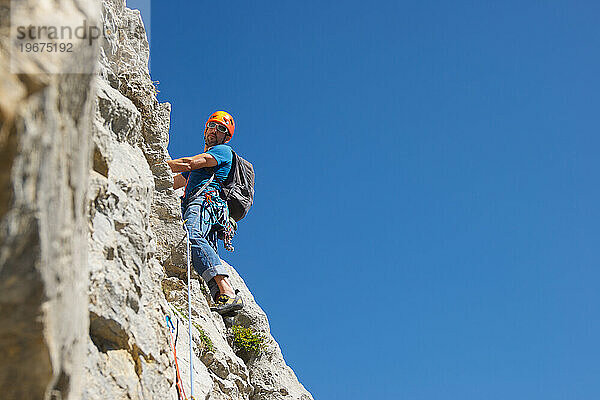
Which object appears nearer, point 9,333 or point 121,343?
point 9,333

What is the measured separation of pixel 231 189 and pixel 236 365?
2.71 meters

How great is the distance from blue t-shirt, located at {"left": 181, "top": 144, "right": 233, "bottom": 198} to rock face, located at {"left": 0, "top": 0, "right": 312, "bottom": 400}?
3.18ft

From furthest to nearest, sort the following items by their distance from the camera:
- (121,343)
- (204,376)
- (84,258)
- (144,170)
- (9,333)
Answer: (204,376) → (144,170) → (121,343) → (84,258) → (9,333)

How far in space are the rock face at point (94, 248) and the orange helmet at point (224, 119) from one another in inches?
56.5

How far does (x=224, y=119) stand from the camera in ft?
36.2

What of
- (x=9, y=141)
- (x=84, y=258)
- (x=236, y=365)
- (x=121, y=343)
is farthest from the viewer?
(x=236, y=365)

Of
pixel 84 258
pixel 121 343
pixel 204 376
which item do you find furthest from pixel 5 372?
pixel 204 376

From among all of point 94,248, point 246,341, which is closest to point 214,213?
point 246,341

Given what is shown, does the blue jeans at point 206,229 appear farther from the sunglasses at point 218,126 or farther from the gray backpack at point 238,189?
the sunglasses at point 218,126

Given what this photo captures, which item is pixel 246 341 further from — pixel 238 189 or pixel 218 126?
pixel 218 126

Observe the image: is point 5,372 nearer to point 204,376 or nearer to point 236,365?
point 204,376

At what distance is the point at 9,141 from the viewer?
2717mm

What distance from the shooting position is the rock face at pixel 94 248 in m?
2.82

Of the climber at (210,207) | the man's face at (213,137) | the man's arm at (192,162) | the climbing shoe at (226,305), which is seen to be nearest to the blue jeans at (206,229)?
the climber at (210,207)
